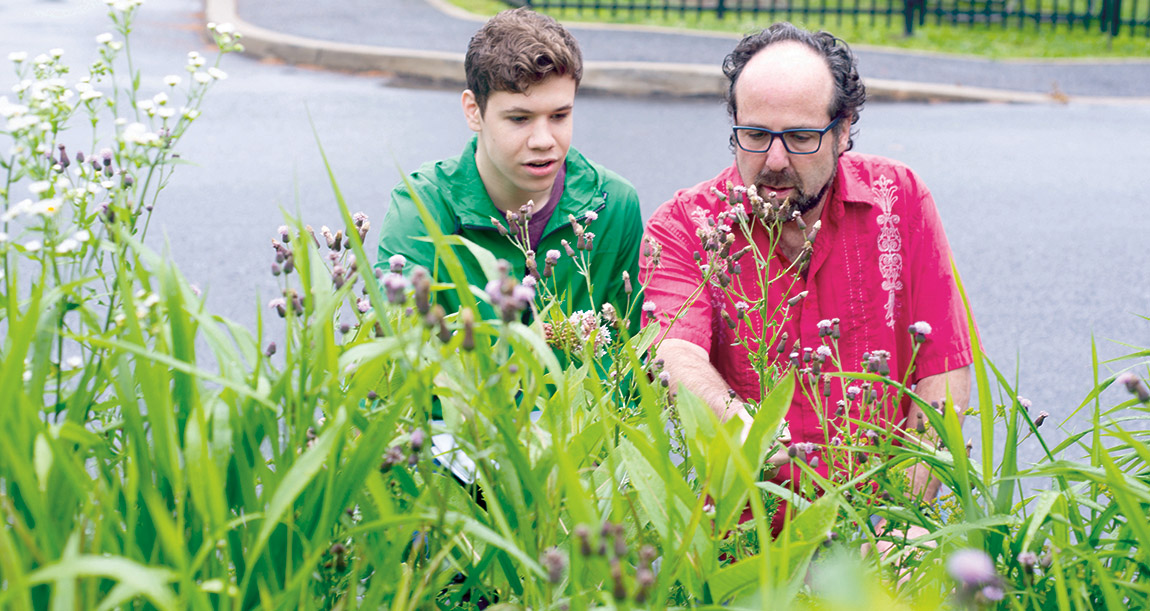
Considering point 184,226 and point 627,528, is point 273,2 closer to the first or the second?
point 184,226

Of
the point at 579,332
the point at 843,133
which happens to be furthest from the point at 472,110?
the point at 579,332

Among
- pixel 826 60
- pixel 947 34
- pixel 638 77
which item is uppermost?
pixel 826 60

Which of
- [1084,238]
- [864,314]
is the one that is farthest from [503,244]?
[1084,238]

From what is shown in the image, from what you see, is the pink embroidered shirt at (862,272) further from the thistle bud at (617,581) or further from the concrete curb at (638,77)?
the concrete curb at (638,77)

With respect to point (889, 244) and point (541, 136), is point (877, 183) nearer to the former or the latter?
point (889, 244)

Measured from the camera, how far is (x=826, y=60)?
2697mm

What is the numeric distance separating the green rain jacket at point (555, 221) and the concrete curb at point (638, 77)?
575 centimetres

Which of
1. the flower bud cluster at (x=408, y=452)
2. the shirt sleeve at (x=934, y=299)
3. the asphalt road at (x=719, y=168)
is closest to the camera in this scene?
the flower bud cluster at (x=408, y=452)

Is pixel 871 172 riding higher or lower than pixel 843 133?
lower

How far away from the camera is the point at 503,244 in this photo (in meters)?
2.90

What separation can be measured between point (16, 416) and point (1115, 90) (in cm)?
990

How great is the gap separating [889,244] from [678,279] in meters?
0.56

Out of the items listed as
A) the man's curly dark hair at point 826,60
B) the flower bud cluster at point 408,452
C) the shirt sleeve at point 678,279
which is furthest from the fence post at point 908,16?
the flower bud cluster at point 408,452

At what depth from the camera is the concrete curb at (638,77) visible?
344 inches
